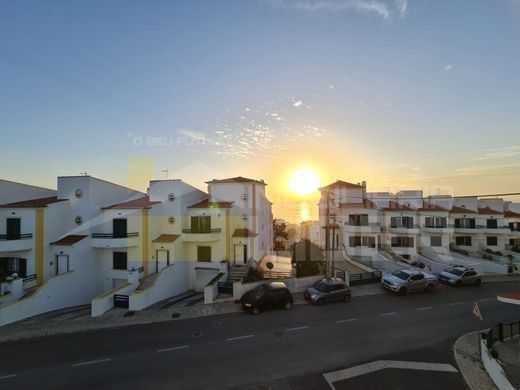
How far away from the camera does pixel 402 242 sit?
31.1 metres

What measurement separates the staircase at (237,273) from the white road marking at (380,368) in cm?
1227

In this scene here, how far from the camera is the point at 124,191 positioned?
2662 cm

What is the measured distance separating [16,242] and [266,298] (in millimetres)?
19392

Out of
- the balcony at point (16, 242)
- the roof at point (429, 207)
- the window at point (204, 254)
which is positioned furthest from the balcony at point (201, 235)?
the roof at point (429, 207)

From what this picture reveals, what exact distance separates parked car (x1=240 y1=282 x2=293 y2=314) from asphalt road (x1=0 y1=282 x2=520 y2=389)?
532 mm

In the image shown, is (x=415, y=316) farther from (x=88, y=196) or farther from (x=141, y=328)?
(x=88, y=196)

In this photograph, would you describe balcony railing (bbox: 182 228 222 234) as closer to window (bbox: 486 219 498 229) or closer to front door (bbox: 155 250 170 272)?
front door (bbox: 155 250 170 272)

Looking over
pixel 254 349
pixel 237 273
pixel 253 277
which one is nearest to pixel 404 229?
pixel 253 277

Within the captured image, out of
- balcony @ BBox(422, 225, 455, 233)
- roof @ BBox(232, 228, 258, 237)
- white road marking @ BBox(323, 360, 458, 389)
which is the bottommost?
white road marking @ BBox(323, 360, 458, 389)

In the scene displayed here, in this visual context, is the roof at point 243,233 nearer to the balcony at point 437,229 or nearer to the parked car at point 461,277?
the parked car at point 461,277

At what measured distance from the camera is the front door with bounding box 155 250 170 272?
22.7 m

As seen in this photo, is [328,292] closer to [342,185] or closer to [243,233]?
[243,233]

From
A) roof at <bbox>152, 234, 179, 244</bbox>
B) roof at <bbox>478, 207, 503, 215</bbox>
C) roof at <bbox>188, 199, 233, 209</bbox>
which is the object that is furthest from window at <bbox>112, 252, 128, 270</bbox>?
roof at <bbox>478, 207, 503, 215</bbox>

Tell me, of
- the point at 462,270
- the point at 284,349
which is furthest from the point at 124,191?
the point at 462,270
